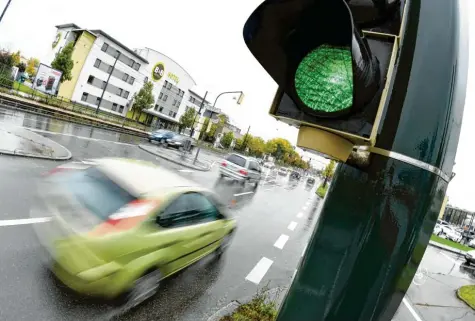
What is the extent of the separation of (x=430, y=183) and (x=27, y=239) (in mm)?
5717

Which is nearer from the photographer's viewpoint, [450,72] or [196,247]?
[450,72]

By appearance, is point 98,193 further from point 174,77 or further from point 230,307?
point 174,77

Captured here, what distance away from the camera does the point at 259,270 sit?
7387mm

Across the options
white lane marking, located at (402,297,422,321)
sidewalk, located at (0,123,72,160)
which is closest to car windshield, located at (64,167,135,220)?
sidewalk, located at (0,123,72,160)

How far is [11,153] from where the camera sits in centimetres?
935

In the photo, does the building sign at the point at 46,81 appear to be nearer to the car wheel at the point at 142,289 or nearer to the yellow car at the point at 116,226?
the yellow car at the point at 116,226

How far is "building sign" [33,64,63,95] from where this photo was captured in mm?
29797

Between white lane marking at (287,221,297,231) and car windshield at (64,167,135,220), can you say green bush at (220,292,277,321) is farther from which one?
white lane marking at (287,221,297,231)

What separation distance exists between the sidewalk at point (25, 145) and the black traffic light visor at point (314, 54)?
10690 mm

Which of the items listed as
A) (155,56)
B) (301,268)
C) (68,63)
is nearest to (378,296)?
(301,268)

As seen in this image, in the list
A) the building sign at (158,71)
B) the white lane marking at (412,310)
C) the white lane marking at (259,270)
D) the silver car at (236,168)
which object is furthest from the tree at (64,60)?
the white lane marking at (412,310)

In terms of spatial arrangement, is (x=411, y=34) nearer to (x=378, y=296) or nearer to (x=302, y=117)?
(x=302, y=117)

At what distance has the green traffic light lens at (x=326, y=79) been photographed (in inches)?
42.4

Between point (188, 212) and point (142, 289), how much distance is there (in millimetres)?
1414
